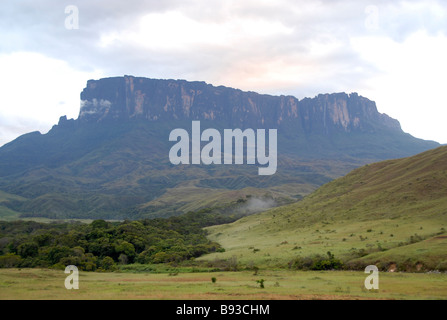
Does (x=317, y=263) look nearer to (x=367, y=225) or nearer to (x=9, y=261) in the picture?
(x=367, y=225)

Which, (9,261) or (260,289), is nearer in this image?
(260,289)

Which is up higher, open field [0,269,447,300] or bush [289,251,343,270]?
bush [289,251,343,270]

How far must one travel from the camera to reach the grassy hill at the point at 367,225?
48406 mm

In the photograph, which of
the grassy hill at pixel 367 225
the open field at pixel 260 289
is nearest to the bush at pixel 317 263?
the grassy hill at pixel 367 225

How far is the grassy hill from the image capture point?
159ft

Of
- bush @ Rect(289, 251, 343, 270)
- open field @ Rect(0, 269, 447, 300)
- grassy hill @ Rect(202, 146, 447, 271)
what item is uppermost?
grassy hill @ Rect(202, 146, 447, 271)

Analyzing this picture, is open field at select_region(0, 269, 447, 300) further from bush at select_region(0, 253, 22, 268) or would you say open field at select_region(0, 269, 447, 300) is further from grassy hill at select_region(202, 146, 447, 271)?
bush at select_region(0, 253, 22, 268)

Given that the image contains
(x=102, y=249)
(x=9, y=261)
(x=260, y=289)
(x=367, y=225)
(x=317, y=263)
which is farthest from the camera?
(x=102, y=249)

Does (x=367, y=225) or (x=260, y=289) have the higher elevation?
(x=367, y=225)

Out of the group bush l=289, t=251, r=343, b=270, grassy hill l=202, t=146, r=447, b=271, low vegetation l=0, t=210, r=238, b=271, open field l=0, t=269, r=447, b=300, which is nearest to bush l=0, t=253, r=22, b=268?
low vegetation l=0, t=210, r=238, b=271

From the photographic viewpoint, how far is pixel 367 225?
2692 inches

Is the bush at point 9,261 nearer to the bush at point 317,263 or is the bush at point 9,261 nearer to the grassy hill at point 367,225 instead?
the grassy hill at point 367,225

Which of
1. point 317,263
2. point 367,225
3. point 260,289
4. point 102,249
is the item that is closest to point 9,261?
point 102,249
